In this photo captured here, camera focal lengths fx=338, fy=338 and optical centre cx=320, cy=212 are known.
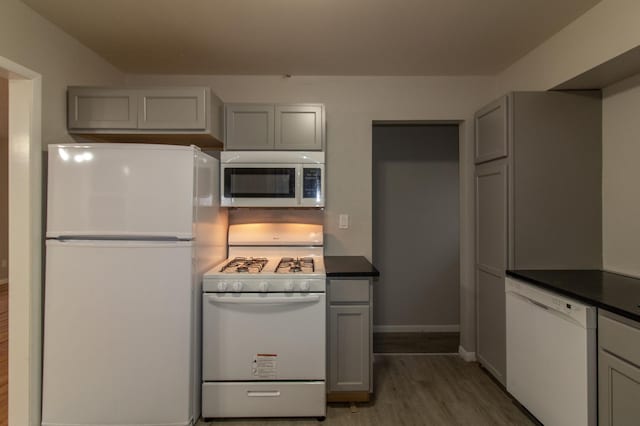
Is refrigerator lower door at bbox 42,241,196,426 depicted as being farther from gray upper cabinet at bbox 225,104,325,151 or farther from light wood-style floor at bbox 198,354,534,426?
gray upper cabinet at bbox 225,104,325,151

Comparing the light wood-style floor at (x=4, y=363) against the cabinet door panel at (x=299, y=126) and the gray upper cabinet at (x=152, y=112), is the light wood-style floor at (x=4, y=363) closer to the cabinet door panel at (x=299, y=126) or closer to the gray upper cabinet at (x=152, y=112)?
the gray upper cabinet at (x=152, y=112)

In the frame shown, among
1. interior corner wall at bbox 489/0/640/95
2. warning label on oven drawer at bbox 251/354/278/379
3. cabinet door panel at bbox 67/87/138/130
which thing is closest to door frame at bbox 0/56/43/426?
cabinet door panel at bbox 67/87/138/130

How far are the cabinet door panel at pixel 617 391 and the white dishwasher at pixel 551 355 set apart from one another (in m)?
0.04

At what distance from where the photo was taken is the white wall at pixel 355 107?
2.91 m

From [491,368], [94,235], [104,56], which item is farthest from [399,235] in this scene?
[104,56]

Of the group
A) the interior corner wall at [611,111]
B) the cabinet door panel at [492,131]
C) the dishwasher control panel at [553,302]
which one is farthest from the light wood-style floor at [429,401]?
the cabinet door panel at [492,131]

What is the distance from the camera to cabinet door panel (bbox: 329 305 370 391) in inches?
86.0

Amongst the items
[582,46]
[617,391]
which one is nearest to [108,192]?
[617,391]

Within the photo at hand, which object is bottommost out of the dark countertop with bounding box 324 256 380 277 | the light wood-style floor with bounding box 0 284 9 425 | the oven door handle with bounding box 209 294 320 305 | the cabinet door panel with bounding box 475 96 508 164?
the light wood-style floor with bounding box 0 284 9 425

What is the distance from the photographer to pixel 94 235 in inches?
75.0

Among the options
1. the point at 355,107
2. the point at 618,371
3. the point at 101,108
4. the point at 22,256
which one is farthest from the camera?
the point at 355,107

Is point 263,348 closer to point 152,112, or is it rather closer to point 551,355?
point 551,355

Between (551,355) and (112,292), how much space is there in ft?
8.07

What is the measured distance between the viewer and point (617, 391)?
1.48 m
